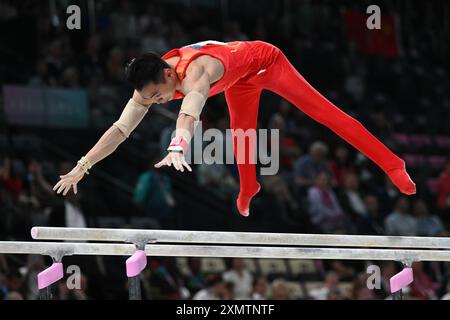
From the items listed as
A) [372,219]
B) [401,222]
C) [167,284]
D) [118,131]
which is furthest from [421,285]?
[118,131]

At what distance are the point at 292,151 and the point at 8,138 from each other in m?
3.70

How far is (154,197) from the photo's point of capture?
372 inches

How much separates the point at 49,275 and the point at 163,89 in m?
1.24

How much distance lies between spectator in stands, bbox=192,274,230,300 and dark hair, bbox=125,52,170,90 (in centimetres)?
333

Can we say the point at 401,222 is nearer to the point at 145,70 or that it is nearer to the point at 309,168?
the point at 309,168

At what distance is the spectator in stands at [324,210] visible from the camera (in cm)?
1023

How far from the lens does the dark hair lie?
16.2 feet

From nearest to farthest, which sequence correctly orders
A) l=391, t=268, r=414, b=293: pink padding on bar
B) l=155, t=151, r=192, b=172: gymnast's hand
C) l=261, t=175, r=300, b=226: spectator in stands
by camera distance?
l=155, t=151, r=192, b=172: gymnast's hand
l=391, t=268, r=414, b=293: pink padding on bar
l=261, t=175, r=300, b=226: spectator in stands

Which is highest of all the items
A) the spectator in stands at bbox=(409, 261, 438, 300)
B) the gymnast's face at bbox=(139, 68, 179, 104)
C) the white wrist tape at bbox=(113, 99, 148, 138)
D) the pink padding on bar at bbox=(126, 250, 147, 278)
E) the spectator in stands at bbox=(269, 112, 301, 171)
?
the gymnast's face at bbox=(139, 68, 179, 104)

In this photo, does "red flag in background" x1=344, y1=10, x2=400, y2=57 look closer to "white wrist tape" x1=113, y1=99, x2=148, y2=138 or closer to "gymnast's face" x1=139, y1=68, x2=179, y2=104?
"white wrist tape" x1=113, y1=99, x2=148, y2=138

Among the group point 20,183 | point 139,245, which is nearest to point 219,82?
point 139,245

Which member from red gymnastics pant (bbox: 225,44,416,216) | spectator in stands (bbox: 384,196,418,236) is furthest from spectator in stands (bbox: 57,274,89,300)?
spectator in stands (bbox: 384,196,418,236)

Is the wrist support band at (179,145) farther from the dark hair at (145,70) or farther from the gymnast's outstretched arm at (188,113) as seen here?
the dark hair at (145,70)

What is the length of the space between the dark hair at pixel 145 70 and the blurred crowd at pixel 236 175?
270cm
